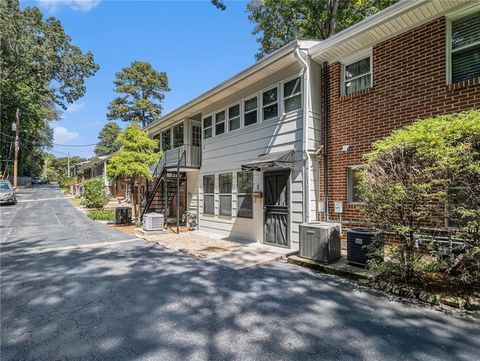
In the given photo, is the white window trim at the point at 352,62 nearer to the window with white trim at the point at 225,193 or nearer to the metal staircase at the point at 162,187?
the window with white trim at the point at 225,193

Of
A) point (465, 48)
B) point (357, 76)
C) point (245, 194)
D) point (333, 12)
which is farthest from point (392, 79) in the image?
point (333, 12)

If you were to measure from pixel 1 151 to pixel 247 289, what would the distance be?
45.8 metres

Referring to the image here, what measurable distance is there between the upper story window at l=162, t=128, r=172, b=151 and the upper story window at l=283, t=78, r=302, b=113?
338 inches

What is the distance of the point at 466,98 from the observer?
16.9 ft

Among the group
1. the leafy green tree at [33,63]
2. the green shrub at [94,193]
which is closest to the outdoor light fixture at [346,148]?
the green shrub at [94,193]

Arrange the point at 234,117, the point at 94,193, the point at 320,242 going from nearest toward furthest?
the point at 320,242
the point at 234,117
the point at 94,193

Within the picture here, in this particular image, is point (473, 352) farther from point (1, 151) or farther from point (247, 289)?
point (1, 151)

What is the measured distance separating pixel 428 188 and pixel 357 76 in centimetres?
409

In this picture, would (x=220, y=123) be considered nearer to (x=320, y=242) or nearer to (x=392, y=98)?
(x=392, y=98)

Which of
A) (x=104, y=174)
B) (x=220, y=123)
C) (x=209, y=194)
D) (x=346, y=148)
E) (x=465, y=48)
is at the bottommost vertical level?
(x=209, y=194)

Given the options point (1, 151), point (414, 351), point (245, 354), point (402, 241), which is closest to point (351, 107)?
point (402, 241)

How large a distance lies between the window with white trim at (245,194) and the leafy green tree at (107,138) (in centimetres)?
5020

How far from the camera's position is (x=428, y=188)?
13.7 ft

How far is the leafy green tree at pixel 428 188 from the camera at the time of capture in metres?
3.91
